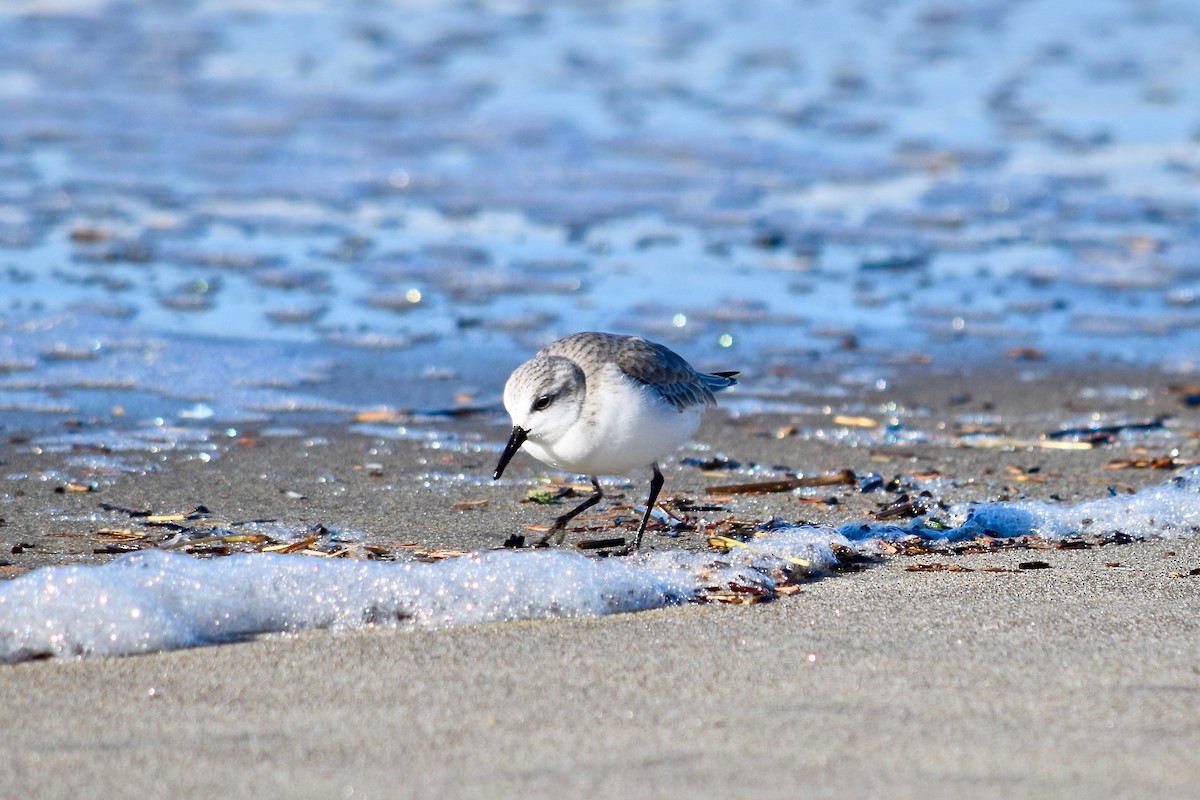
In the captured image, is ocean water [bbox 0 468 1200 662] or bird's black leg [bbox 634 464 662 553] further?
bird's black leg [bbox 634 464 662 553]


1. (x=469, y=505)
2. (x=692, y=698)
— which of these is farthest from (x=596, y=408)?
(x=692, y=698)

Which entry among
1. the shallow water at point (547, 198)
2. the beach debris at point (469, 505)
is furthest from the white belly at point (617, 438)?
the shallow water at point (547, 198)

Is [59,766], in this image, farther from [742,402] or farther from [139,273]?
[139,273]

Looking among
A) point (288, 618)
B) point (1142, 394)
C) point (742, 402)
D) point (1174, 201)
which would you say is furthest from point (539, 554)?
point (1174, 201)

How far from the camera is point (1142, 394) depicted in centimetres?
632

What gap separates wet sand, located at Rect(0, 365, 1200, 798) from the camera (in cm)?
258

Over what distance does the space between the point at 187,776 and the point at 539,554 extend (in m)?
1.27

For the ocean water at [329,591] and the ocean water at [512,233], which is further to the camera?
the ocean water at [512,233]

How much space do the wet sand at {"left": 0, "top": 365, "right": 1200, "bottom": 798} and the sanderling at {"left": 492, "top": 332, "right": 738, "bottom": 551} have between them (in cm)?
25

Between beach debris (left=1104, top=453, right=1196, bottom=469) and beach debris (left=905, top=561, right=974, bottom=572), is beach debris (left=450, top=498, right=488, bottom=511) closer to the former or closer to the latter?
beach debris (left=905, top=561, right=974, bottom=572)

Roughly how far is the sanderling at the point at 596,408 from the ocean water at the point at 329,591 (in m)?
0.42

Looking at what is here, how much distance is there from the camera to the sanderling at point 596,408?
4238 mm

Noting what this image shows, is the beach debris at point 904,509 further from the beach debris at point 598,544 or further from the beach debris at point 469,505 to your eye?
the beach debris at point 469,505

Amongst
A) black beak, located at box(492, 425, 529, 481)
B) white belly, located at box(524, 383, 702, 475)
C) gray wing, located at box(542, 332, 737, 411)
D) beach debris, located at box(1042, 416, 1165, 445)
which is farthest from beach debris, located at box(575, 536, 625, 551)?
beach debris, located at box(1042, 416, 1165, 445)
